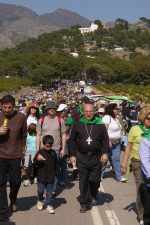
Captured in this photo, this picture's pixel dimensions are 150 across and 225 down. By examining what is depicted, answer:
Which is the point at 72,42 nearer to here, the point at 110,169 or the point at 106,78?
the point at 106,78

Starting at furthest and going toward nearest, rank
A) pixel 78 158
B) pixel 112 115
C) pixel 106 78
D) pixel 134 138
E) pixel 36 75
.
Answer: pixel 106 78
pixel 36 75
pixel 112 115
pixel 78 158
pixel 134 138

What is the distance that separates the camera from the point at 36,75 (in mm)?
94000

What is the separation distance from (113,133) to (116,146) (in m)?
0.35

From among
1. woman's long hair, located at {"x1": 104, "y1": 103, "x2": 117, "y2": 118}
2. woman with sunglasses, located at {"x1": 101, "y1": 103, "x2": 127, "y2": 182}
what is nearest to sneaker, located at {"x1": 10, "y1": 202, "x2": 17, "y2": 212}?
woman with sunglasses, located at {"x1": 101, "y1": 103, "x2": 127, "y2": 182}

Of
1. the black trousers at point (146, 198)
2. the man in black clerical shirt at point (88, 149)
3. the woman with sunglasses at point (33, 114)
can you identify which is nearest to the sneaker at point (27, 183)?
the woman with sunglasses at point (33, 114)

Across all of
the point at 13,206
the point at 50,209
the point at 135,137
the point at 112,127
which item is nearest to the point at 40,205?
the point at 50,209

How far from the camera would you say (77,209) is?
6402 millimetres

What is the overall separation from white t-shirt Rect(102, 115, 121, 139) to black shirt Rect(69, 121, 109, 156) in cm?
238

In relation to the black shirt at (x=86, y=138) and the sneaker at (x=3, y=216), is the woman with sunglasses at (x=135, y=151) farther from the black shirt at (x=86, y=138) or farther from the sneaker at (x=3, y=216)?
the sneaker at (x=3, y=216)

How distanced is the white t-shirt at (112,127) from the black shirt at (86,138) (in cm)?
238

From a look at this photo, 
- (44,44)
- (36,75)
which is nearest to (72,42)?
(44,44)

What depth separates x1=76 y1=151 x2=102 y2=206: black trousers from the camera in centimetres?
620

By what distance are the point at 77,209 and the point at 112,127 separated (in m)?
2.61

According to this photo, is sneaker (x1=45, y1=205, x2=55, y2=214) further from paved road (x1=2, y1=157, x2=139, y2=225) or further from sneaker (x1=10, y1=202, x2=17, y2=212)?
sneaker (x1=10, y1=202, x2=17, y2=212)
